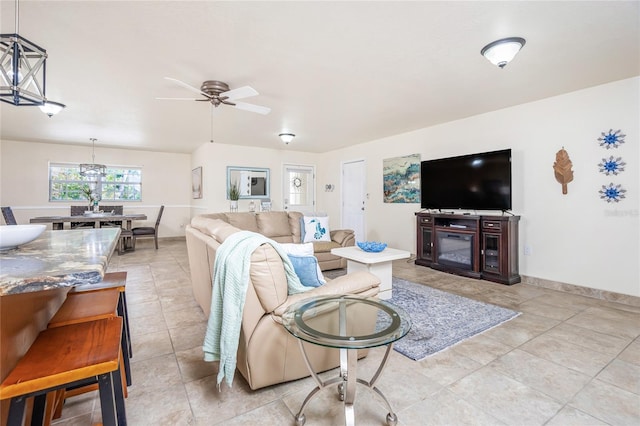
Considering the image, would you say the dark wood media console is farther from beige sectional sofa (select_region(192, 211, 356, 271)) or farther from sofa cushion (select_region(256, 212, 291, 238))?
sofa cushion (select_region(256, 212, 291, 238))

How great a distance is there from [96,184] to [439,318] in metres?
8.26

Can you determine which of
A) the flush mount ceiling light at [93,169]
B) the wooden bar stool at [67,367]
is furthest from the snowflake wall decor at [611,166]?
the flush mount ceiling light at [93,169]

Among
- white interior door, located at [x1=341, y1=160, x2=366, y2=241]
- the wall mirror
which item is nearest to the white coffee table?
white interior door, located at [x1=341, y1=160, x2=366, y2=241]

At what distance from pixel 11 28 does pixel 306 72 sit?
2262mm

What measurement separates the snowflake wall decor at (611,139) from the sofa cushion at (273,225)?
4.13 m

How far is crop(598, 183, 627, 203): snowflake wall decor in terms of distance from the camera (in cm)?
313

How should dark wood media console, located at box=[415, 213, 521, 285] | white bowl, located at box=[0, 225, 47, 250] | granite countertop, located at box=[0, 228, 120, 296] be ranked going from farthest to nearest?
dark wood media console, located at box=[415, 213, 521, 285] → white bowl, located at box=[0, 225, 47, 250] → granite countertop, located at box=[0, 228, 120, 296]

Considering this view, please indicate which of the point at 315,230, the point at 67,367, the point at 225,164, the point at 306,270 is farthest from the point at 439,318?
the point at 225,164

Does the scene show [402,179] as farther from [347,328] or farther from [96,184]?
[96,184]

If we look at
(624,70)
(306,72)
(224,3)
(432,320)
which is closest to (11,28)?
(224,3)

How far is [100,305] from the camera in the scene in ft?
4.57

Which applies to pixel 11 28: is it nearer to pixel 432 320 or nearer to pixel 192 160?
pixel 432 320

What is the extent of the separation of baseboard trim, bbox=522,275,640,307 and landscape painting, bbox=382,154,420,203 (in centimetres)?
210

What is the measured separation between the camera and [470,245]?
4.15m
